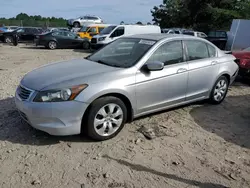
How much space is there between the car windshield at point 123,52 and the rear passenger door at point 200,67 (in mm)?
897

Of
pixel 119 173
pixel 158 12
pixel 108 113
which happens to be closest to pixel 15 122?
pixel 108 113

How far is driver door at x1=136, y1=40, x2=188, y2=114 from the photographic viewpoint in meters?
4.07

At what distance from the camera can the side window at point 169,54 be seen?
4.31 meters

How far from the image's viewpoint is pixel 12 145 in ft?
11.9

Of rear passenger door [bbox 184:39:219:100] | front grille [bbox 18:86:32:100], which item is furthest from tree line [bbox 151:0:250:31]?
front grille [bbox 18:86:32:100]

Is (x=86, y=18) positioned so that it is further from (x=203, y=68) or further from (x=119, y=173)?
(x=119, y=173)

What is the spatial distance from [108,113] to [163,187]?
1.36 m

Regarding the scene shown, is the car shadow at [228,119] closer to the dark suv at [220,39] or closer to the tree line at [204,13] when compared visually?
the dark suv at [220,39]

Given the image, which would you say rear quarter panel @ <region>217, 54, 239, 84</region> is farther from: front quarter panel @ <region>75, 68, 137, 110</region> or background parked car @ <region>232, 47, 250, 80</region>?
front quarter panel @ <region>75, 68, 137, 110</region>

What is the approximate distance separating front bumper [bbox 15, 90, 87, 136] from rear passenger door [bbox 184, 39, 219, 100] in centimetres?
225

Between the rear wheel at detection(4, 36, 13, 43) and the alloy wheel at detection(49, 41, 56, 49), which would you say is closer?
the alloy wheel at detection(49, 41, 56, 49)

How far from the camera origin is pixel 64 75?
378 centimetres

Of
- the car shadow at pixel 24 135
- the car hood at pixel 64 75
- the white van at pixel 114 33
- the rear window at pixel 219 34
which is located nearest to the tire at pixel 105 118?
the car shadow at pixel 24 135

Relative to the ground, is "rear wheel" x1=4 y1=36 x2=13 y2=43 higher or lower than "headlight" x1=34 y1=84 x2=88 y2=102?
lower
